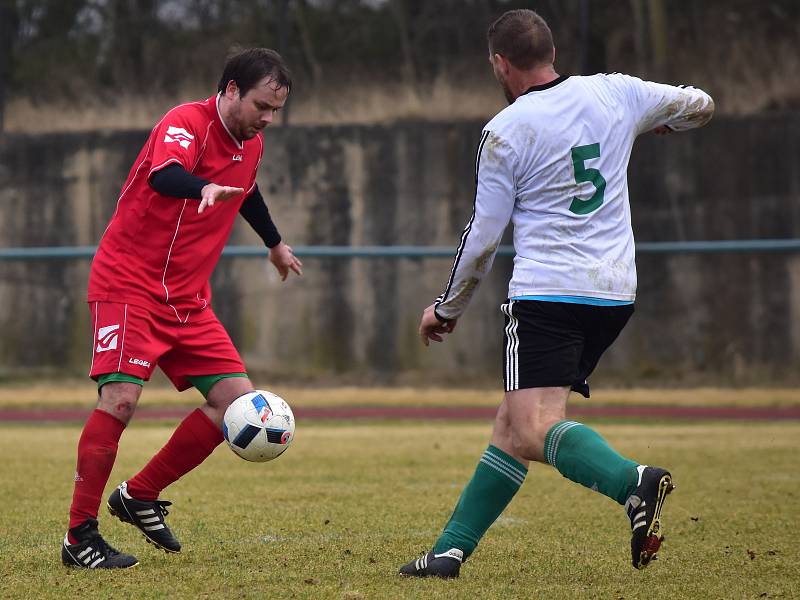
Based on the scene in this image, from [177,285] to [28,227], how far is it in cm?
1146

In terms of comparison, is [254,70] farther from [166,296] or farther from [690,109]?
[690,109]

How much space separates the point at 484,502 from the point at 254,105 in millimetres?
1737

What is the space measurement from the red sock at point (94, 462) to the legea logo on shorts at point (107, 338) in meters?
0.24

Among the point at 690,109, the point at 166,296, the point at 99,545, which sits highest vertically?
the point at 690,109

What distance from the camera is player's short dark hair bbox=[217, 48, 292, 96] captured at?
477cm

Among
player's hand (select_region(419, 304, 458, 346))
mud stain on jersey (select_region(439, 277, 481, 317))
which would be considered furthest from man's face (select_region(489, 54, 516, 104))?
player's hand (select_region(419, 304, 458, 346))

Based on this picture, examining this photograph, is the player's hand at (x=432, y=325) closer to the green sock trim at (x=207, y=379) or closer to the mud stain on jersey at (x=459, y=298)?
the mud stain on jersey at (x=459, y=298)

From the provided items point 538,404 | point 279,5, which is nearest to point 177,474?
point 538,404

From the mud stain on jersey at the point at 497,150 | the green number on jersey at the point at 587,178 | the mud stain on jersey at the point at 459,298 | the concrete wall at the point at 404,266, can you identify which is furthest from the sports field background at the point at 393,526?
the concrete wall at the point at 404,266

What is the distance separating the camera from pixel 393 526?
560 cm

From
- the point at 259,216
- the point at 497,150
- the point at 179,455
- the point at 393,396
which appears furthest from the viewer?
the point at 393,396

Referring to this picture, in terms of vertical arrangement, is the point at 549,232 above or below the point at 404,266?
above

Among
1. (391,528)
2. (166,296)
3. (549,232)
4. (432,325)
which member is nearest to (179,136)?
Answer: (166,296)

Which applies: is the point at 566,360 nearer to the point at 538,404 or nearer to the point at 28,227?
the point at 538,404
